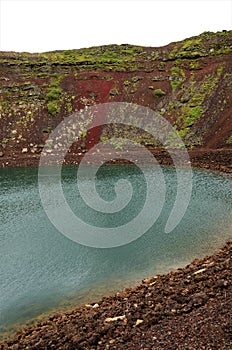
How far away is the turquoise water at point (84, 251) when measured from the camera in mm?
24547

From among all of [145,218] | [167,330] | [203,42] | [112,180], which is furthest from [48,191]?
[203,42]

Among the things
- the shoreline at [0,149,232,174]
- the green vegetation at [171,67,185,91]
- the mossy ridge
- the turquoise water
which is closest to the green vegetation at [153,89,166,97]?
the green vegetation at [171,67,185,91]

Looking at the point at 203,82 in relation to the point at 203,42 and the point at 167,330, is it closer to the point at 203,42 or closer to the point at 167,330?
the point at 203,42

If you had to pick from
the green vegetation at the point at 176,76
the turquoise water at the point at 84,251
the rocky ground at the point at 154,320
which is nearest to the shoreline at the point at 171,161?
the turquoise water at the point at 84,251

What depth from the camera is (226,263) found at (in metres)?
23.8

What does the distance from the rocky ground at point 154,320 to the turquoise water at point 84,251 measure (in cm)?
263

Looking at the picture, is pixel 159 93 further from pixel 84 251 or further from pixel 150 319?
pixel 150 319

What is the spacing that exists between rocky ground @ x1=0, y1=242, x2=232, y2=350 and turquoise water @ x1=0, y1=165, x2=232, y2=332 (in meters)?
2.63

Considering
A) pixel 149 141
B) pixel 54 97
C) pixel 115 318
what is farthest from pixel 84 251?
pixel 54 97

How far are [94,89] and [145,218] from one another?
57.9 metres

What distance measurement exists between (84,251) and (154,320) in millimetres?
13732

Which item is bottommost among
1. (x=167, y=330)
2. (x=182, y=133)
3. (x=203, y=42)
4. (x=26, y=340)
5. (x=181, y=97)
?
(x=26, y=340)

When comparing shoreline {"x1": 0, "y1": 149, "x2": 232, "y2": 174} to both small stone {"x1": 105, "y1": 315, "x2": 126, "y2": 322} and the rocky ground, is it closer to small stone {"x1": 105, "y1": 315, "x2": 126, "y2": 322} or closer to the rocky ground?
the rocky ground

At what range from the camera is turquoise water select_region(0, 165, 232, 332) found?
966 inches
